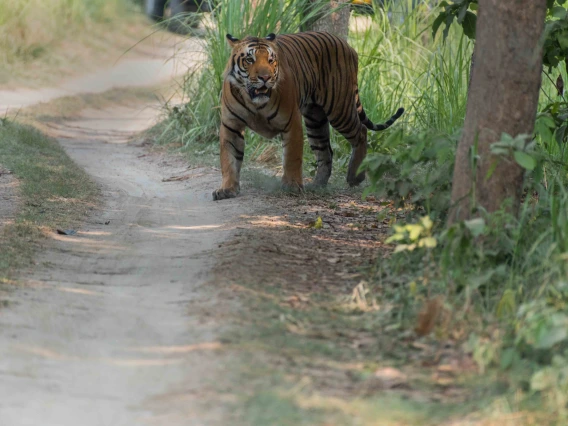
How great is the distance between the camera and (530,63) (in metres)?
4.21

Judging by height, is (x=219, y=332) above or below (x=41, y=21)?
below

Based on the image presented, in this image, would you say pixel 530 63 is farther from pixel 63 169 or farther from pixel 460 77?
pixel 63 169

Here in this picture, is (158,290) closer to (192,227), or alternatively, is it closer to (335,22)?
(192,227)

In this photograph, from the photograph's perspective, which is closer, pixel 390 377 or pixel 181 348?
pixel 390 377

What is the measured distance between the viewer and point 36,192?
6.78m

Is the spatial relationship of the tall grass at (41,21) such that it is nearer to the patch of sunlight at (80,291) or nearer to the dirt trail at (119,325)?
the dirt trail at (119,325)

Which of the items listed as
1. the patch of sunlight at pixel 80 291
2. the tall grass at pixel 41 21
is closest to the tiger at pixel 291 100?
the patch of sunlight at pixel 80 291

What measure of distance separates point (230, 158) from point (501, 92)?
3.23m

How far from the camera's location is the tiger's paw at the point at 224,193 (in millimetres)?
7035

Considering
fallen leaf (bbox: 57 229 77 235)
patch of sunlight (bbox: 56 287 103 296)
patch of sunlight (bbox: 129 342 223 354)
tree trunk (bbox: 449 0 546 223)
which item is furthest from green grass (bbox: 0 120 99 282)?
tree trunk (bbox: 449 0 546 223)

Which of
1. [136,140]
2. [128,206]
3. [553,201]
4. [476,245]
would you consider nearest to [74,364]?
[476,245]

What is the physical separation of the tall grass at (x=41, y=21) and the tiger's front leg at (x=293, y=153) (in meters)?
9.43

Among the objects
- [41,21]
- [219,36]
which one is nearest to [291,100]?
[219,36]

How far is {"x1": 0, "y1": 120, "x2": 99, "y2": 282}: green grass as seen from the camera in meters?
5.23
